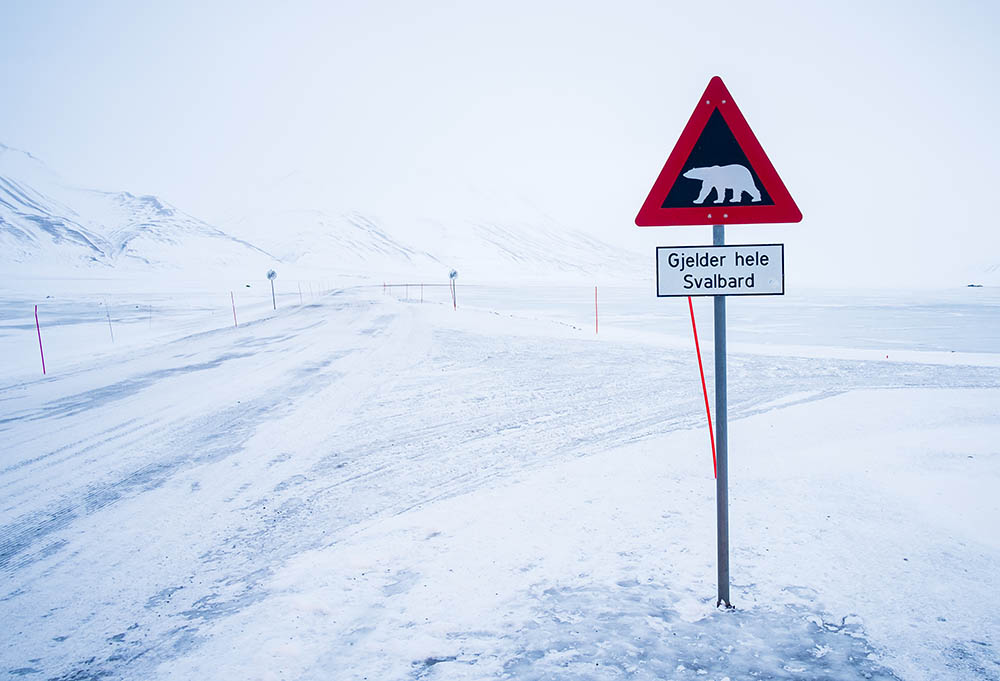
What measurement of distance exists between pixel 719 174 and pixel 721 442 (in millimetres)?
1479

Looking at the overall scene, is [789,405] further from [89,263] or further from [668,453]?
[89,263]

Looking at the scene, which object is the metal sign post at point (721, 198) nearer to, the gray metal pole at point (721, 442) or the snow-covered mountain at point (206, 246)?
the gray metal pole at point (721, 442)

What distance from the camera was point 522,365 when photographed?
37.4 ft

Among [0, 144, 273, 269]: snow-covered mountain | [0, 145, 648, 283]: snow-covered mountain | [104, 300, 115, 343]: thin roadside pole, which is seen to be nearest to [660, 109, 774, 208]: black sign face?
[104, 300, 115, 343]: thin roadside pole

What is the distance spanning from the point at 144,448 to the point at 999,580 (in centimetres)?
774

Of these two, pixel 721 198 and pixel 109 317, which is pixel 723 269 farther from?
pixel 109 317

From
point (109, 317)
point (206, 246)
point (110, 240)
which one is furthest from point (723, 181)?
point (110, 240)

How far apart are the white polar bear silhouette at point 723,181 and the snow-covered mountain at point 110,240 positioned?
122m

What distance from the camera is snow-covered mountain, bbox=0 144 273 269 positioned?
109094mm

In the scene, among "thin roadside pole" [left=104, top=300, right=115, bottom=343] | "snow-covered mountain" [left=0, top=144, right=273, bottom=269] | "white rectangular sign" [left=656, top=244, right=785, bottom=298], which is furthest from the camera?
"snow-covered mountain" [left=0, top=144, right=273, bottom=269]

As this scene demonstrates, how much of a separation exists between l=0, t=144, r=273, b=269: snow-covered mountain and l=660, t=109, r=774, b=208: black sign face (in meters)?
122

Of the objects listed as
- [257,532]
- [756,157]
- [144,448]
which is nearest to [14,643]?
[257,532]

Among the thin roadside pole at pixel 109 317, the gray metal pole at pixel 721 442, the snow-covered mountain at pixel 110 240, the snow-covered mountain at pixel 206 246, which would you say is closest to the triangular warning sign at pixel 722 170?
the gray metal pole at pixel 721 442

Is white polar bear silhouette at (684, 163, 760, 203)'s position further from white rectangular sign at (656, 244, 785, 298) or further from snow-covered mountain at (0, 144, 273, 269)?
snow-covered mountain at (0, 144, 273, 269)
